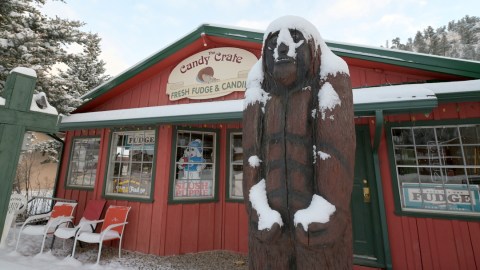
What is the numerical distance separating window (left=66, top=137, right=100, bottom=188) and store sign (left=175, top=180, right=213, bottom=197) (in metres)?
2.63

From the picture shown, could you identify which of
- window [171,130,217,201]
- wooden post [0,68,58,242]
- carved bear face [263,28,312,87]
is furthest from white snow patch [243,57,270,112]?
window [171,130,217,201]

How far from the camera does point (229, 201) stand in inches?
211

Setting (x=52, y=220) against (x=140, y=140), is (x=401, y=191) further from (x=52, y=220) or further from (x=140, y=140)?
(x=52, y=220)

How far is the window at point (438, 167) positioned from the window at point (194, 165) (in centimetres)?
356

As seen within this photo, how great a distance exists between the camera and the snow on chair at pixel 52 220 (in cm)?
484

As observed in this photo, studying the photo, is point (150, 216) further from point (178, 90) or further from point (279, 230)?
point (279, 230)

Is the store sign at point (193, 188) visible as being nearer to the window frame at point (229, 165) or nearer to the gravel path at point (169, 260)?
the window frame at point (229, 165)

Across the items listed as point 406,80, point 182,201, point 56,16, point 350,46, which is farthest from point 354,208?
point 56,16

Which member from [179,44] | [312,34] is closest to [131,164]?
[179,44]

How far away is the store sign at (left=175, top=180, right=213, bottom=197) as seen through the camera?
17.2ft

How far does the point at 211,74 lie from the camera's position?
575 centimetres

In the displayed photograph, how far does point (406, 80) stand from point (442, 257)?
2.82 m

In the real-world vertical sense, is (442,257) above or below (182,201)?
below

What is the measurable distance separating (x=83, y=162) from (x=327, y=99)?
7015mm
